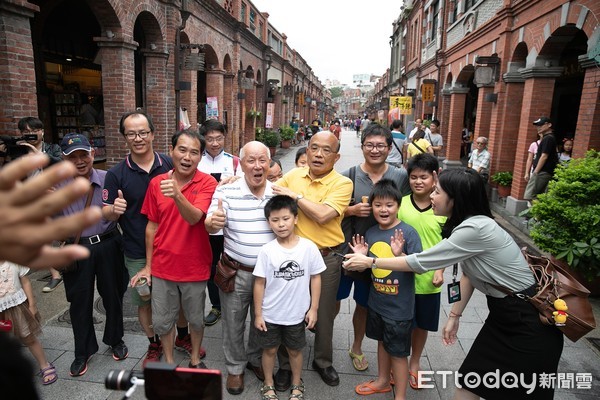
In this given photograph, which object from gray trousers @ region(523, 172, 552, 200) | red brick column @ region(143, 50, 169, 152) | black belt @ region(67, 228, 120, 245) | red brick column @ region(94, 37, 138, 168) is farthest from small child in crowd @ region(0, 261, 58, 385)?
gray trousers @ region(523, 172, 552, 200)

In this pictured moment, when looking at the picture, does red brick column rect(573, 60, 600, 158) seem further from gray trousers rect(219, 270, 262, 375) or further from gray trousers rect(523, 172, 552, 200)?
gray trousers rect(219, 270, 262, 375)

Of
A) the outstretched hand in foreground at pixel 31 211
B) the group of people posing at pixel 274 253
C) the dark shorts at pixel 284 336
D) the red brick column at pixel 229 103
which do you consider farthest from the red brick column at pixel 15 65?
the red brick column at pixel 229 103

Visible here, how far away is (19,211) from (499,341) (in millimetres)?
2605

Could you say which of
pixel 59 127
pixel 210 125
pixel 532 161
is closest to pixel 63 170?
pixel 210 125

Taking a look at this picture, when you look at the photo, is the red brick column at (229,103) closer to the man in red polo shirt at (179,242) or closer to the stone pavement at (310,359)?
the stone pavement at (310,359)

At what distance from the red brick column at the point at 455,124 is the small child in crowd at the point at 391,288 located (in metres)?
12.8

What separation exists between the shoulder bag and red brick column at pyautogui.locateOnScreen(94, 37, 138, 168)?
24.4ft

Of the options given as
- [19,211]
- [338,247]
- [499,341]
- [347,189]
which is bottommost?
[499,341]

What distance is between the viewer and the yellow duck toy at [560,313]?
2.33 metres

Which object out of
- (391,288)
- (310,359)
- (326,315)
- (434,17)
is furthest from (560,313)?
(434,17)

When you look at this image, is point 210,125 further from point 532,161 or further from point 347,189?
point 532,161

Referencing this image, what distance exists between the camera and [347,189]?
130 inches

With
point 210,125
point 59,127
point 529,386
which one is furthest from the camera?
point 59,127

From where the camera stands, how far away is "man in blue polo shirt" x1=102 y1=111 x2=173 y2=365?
3428 millimetres
